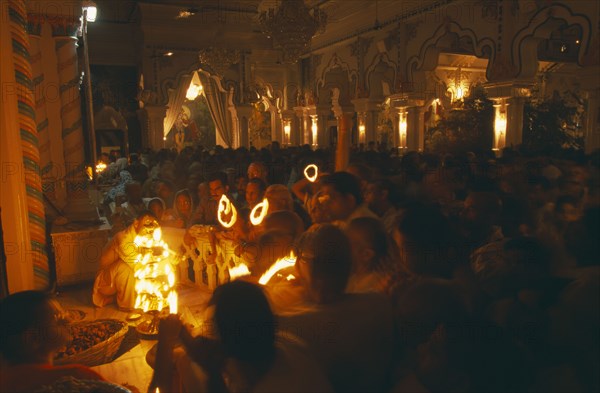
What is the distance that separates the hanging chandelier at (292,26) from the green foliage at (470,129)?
20.7ft

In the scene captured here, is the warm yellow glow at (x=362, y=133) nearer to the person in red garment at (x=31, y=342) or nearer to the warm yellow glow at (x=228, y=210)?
the warm yellow glow at (x=228, y=210)

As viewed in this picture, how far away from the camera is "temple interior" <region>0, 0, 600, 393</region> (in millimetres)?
1555

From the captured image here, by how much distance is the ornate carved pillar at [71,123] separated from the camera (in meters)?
5.29

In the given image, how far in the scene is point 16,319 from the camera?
5.85ft

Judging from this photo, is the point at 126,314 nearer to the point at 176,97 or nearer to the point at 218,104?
the point at 176,97

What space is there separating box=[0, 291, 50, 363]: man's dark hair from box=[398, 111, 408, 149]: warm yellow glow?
12.6 meters

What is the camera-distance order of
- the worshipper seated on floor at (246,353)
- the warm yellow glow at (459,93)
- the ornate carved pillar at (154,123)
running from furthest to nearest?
the warm yellow glow at (459,93)
the ornate carved pillar at (154,123)
the worshipper seated on floor at (246,353)

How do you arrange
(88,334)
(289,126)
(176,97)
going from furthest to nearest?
(289,126) < (176,97) < (88,334)

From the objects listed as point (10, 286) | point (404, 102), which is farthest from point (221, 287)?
point (404, 102)

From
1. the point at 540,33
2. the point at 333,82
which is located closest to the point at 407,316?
the point at 540,33

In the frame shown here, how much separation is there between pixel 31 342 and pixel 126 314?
8.63ft

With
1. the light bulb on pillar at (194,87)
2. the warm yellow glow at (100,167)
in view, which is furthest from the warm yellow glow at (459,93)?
the warm yellow glow at (100,167)

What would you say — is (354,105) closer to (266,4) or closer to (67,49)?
(266,4)

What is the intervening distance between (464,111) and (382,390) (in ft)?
42.8
